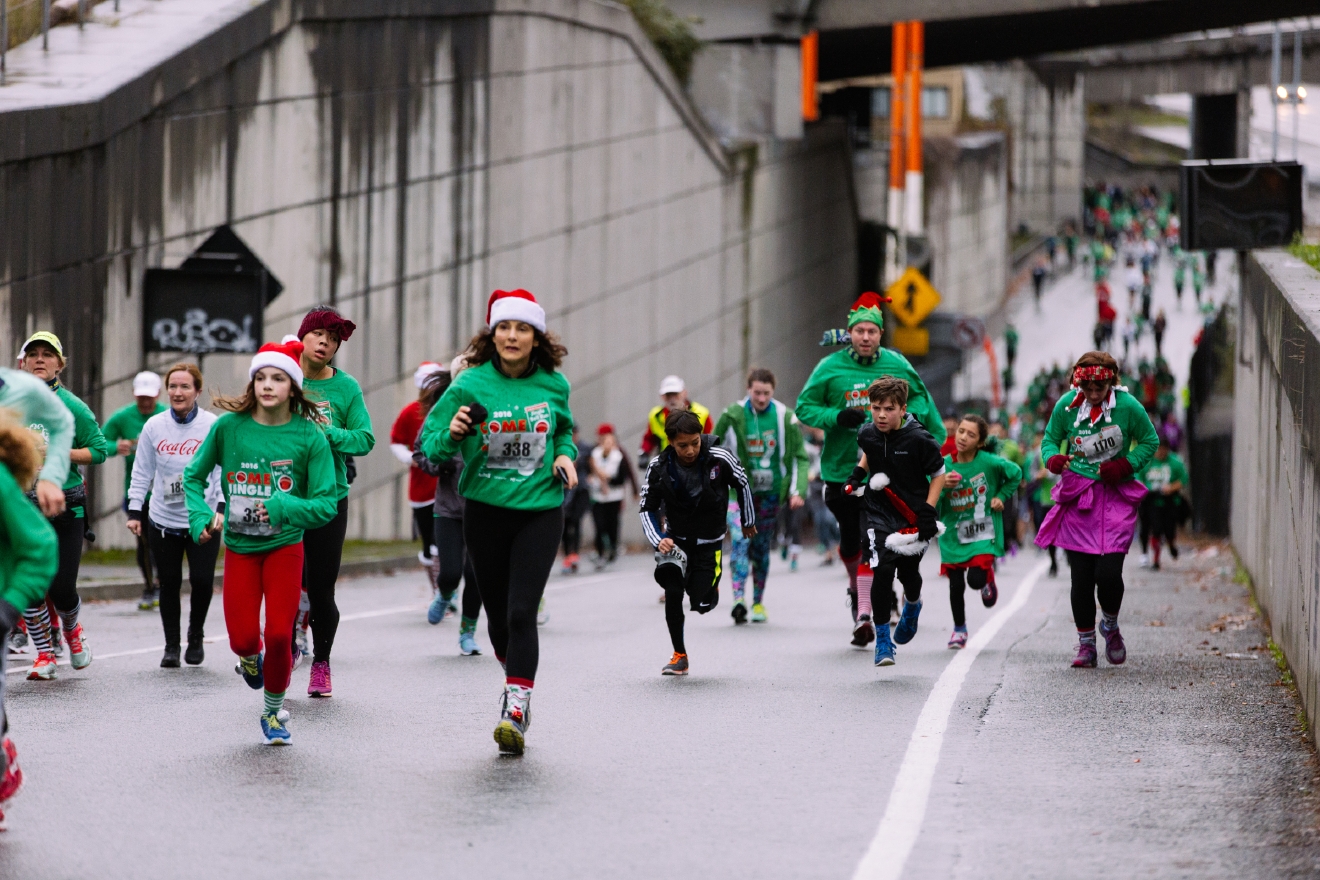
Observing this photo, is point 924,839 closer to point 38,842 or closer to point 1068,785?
point 1068,785

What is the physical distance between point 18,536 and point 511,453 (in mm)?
2482

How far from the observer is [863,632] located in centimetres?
1191

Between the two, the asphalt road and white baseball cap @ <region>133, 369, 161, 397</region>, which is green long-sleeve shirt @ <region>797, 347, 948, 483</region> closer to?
the asphalt road

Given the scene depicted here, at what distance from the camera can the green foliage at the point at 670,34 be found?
35.7 m

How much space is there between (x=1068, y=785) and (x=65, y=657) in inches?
254

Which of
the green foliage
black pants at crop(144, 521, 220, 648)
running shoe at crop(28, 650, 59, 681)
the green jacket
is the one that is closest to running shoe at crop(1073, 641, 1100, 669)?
the green jacket

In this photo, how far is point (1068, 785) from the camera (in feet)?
24.6

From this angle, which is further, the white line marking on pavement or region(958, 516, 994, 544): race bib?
region(958, 516, 994, 544): race bib

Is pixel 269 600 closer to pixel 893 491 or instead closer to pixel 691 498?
pixel 691 498

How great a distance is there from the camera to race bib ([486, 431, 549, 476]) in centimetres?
799

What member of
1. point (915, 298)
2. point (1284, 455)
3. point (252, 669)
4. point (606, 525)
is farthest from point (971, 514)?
point (915, 298)

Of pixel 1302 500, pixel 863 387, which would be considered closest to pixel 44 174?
pixel 863 387

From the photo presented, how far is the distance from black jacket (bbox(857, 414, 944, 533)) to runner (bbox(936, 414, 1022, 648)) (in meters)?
1.06

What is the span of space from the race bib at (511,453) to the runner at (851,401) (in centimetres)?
450
